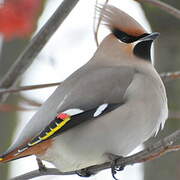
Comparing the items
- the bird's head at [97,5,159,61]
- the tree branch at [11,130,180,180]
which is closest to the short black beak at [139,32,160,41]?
the bird's head at [97,5,159,61]

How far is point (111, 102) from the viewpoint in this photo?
12.1 ft

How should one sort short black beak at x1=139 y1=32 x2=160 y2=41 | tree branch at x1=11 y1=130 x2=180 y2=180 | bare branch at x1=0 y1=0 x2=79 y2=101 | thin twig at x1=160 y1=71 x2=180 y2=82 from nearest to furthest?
1. tree branch at x1=11 y1=130 x2=180 y2=180
2. bare branch at x1=0 y1=0 x2=79 y2=101
3. thin twig at x1=160 y1=71 x2=180 y2=82
4. short black beak at x1=139 y1=32 x2=160 y2=41

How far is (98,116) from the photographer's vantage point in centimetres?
364

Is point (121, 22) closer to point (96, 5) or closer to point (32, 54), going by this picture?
point (96, 5)

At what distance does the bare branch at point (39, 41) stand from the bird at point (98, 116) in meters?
0.23

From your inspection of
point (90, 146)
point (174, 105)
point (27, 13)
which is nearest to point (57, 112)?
point (90, 146)

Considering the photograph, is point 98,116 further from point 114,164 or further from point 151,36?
point 151,36

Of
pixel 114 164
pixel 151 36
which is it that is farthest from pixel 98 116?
pixel 151 36

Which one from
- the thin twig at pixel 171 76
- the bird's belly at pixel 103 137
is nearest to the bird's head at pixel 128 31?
the thin twig at pixel 171 76

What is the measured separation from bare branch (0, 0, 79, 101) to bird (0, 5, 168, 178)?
23 cm

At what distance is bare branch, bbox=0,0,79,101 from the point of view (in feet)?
11.4

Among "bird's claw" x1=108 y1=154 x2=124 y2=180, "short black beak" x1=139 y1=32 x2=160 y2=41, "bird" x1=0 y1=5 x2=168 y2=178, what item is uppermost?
"short black beak" x1=139 y1=32 x2=160 y2=41

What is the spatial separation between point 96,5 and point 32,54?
0.52 metres

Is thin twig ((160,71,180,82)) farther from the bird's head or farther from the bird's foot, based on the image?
the bird's foot
